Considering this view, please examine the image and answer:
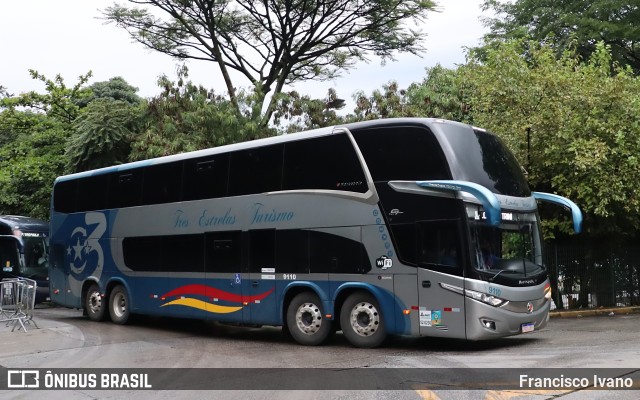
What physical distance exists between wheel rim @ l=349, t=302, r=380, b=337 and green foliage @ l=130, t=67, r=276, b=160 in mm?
13061

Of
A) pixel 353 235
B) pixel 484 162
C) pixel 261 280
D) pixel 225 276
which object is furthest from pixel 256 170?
pixel 484 162

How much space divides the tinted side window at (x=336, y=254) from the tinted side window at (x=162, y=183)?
429cm

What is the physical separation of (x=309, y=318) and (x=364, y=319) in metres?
1.26

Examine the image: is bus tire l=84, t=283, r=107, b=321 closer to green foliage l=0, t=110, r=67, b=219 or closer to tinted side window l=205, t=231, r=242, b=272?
tinted side window l=205, t=231, r=242, b=272

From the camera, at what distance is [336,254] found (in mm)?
12906

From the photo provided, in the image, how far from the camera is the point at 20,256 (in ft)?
84.2

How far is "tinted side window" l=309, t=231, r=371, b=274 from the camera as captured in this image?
41.3 ft

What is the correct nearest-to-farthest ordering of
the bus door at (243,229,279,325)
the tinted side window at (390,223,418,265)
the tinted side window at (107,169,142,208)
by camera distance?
the tinted side window at (390,223,418,265) → the bus door at (243,229,279,325) → the tinted side window at (107,169,142,208)

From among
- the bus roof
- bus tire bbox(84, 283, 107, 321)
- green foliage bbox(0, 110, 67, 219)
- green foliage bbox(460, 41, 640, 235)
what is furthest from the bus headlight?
green foliage bbox(0, 110, 67, 219)

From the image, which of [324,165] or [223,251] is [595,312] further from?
[223,251]

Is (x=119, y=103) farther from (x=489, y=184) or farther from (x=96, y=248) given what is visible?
(x=489, y=184)

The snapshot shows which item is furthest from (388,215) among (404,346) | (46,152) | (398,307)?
(46,152)

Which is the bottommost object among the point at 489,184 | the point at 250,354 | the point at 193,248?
the point at 250,354

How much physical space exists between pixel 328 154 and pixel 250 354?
3.93 meters
